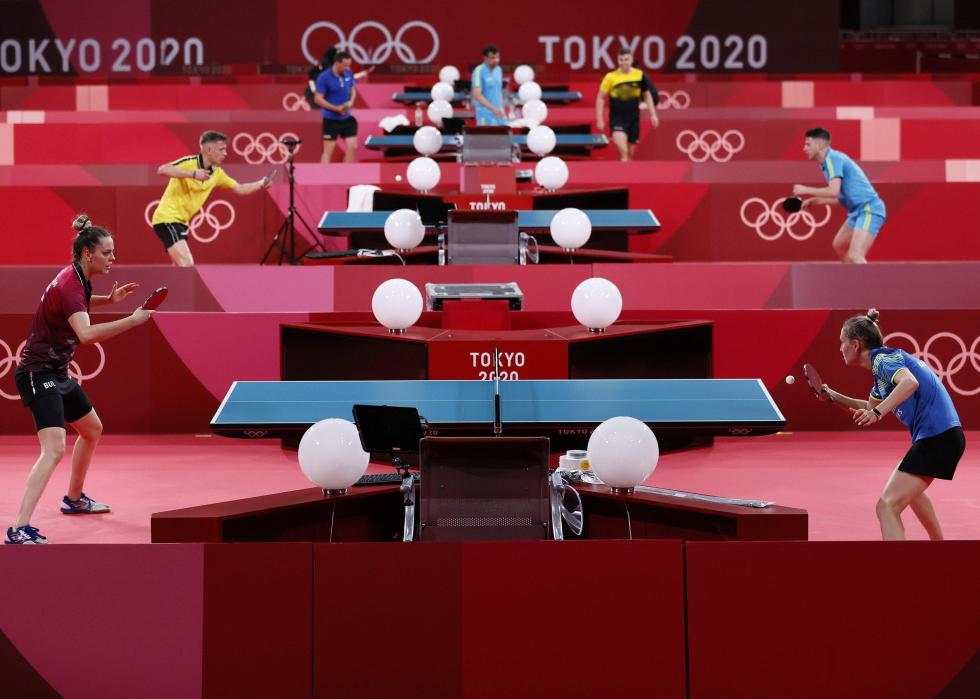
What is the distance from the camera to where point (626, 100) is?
46.2 ft

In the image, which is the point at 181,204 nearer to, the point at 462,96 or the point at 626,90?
the point at 626,90

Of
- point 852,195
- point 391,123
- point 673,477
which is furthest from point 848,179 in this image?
point 391,123

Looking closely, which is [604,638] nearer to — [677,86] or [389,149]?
[389,149]

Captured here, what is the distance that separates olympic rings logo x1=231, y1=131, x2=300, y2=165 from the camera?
49.2ft

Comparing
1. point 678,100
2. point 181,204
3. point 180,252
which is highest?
point 678,100

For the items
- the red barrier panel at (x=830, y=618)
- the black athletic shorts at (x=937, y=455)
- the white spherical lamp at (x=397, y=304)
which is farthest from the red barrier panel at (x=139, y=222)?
the red barrier panel at (x=830, y=618)

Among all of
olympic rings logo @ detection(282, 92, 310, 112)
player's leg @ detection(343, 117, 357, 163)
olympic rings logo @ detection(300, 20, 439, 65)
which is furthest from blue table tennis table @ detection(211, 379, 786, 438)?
olympic rings logo @ detection(300, 20, 439, 65)

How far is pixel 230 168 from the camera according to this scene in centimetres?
1271

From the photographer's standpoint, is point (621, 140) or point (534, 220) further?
point (621, 140)

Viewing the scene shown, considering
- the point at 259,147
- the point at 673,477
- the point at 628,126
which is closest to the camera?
the point at 673,477

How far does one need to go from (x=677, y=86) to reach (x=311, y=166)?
6766mm

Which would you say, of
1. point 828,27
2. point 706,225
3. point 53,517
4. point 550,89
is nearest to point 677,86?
point 550,89

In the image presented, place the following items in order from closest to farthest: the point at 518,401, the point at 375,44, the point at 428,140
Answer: the point at 518,401, the point at 428,140, the point at 375,44

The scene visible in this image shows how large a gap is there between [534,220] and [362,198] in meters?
1.84
